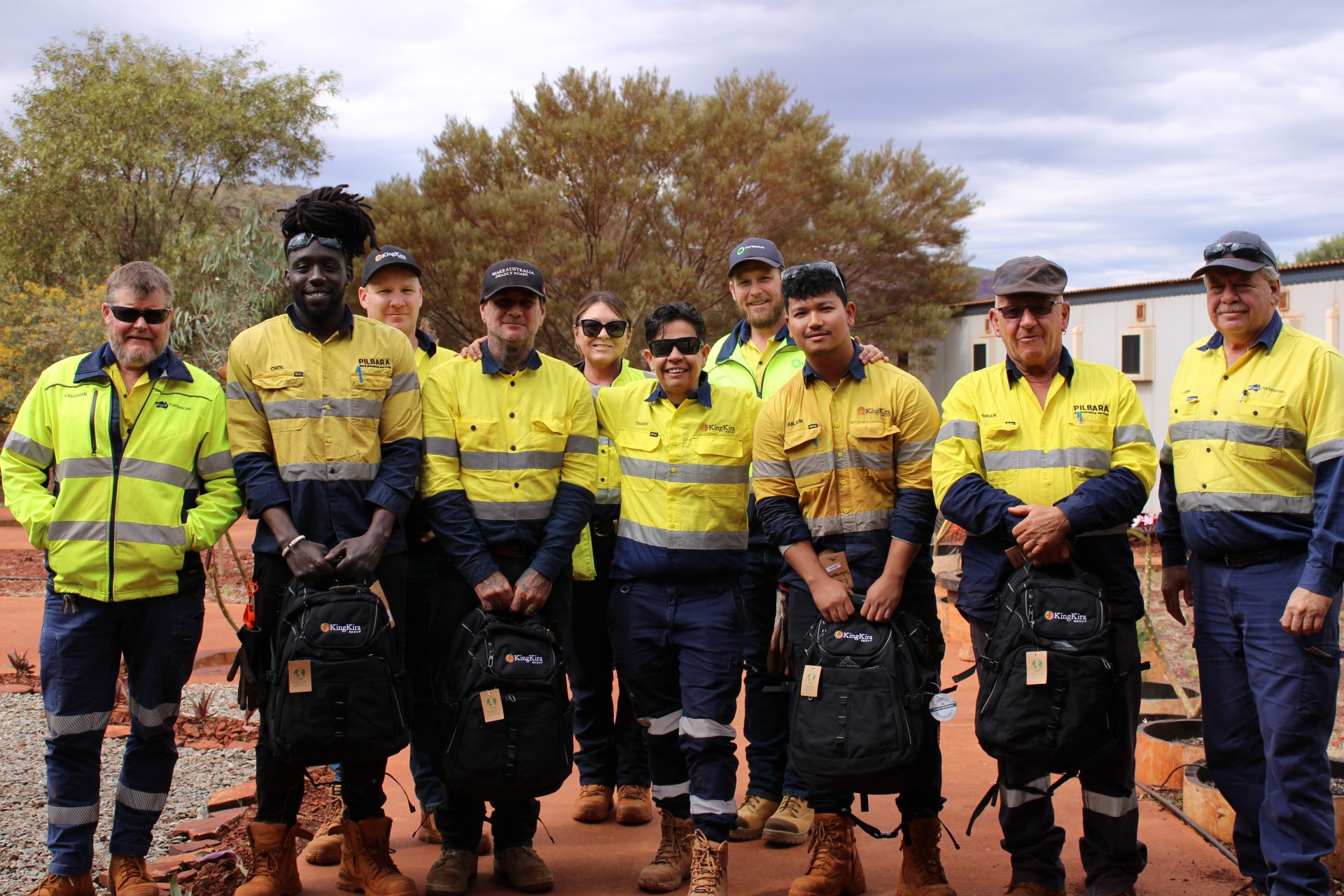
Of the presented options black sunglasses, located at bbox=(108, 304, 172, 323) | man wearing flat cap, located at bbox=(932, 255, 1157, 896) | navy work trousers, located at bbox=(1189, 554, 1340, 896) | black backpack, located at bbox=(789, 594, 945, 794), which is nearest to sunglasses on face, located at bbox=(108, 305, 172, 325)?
black sunglasses, located at bbox=(108, 304, 172, 323)

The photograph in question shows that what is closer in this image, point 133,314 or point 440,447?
point 133,314

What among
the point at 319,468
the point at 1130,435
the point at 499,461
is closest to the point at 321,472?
the point at 319,468

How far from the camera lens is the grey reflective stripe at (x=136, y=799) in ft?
13.6

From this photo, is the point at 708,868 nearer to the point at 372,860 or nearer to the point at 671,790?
the point at 671,790

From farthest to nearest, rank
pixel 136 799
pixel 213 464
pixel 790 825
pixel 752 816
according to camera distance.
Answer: pixel 752 816, pixel 790 825, pixel 213 464, pixel 136 799

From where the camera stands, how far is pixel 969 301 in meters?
31.3

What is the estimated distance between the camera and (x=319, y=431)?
420 centimetres

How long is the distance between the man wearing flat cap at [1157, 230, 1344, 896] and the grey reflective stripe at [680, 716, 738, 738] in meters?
1.90

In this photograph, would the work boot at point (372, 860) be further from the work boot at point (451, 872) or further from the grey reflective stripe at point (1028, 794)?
the grey reflective stripe at point (1028, 794)

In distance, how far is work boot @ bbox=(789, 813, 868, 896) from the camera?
4105 millimetres

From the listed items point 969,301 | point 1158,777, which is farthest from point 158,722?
point 969,301

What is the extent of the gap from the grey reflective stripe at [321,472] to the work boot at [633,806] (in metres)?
2.15

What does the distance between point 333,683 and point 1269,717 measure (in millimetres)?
3408

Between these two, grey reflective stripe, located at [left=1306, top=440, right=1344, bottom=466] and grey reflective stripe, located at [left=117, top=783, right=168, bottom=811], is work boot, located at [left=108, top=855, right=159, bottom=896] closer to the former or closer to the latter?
grey reflective stripe, located at [left=117, top=783, right=168, bottom=811]
